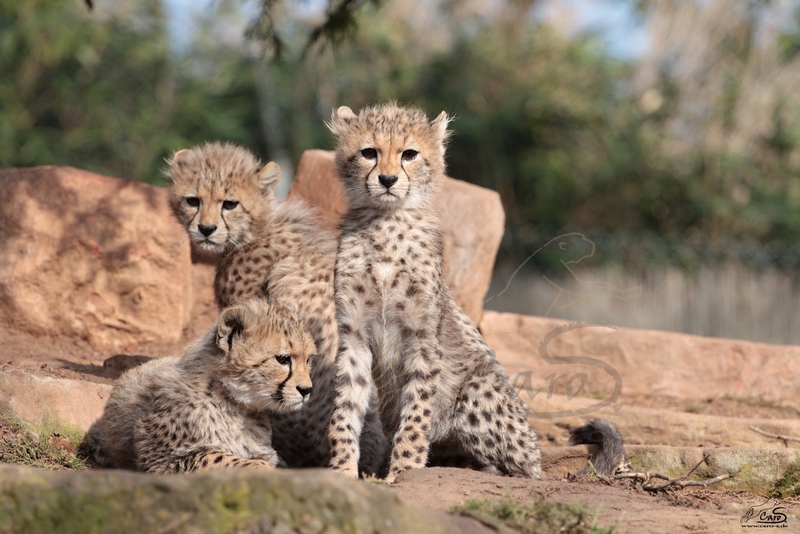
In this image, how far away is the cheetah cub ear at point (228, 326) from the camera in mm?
3635

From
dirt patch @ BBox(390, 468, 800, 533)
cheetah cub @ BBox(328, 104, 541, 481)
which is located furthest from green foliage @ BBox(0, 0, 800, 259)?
dirt patch @ BBox(390, 468, 800, 533)

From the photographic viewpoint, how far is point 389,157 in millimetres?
4094

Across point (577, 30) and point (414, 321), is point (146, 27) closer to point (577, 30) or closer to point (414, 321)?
point (577, 30)

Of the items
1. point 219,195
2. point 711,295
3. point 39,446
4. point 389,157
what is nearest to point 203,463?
point 39,446

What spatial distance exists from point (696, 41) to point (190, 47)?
798 cm

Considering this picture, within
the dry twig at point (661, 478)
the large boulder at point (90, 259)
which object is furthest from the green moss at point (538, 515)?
the large boulder at point (90, 259)

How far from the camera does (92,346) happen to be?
19.7 ft

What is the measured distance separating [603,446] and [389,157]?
168cm

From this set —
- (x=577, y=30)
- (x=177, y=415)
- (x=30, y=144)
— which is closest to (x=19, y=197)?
(x=177, y=415)

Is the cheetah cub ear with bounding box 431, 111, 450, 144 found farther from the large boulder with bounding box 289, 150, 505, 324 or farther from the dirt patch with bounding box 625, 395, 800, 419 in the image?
the dirt patch with bounding box 625, 395, 800, 419

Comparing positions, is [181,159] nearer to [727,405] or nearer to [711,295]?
[727,405]

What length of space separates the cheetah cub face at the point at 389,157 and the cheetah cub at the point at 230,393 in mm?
757

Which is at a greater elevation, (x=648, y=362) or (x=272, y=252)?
(x=272, y=252)

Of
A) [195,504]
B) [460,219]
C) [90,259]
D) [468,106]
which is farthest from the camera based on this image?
[468,106]
